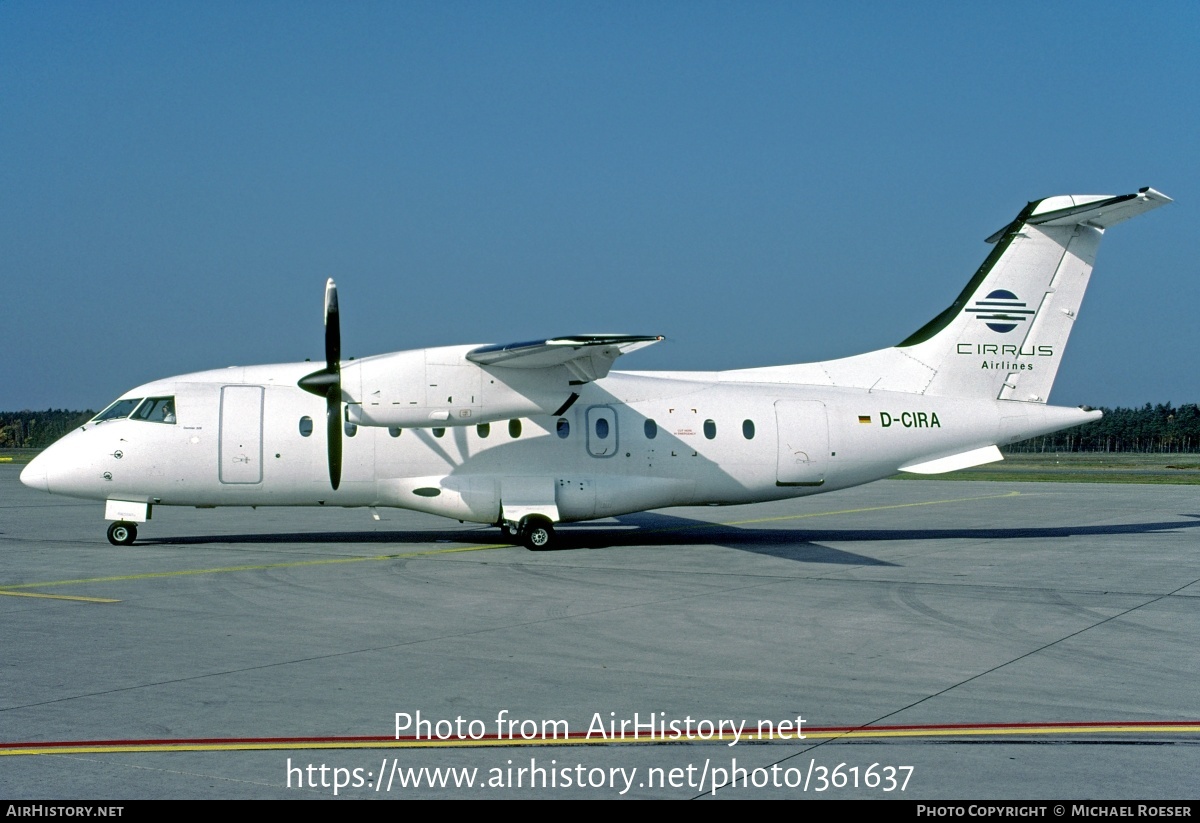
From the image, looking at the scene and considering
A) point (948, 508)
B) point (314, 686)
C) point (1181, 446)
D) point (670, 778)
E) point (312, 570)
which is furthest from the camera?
point (1181, 446)

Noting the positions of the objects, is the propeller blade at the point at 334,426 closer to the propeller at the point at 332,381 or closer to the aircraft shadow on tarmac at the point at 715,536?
the propeller at the point at 332,381

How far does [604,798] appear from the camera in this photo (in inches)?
238

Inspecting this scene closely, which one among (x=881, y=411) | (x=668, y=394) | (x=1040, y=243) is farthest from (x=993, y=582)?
(x=1040, y=243)

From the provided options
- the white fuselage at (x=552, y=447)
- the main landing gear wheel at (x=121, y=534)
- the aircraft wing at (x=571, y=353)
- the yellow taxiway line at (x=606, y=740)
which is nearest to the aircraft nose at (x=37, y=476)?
the white fuselage at (x=552, y=447)

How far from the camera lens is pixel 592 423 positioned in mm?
20641

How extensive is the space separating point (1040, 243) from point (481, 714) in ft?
61.9

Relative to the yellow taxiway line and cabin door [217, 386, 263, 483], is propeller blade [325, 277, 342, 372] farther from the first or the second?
the yellow taxiway line

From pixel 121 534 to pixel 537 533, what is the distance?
8.55 m

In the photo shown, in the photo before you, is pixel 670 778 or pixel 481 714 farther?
pixel 481 714

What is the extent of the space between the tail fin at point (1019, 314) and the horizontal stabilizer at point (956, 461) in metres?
1.30

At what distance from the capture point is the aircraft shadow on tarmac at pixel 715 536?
68.8 ft

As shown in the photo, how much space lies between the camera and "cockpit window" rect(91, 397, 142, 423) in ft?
66.0
